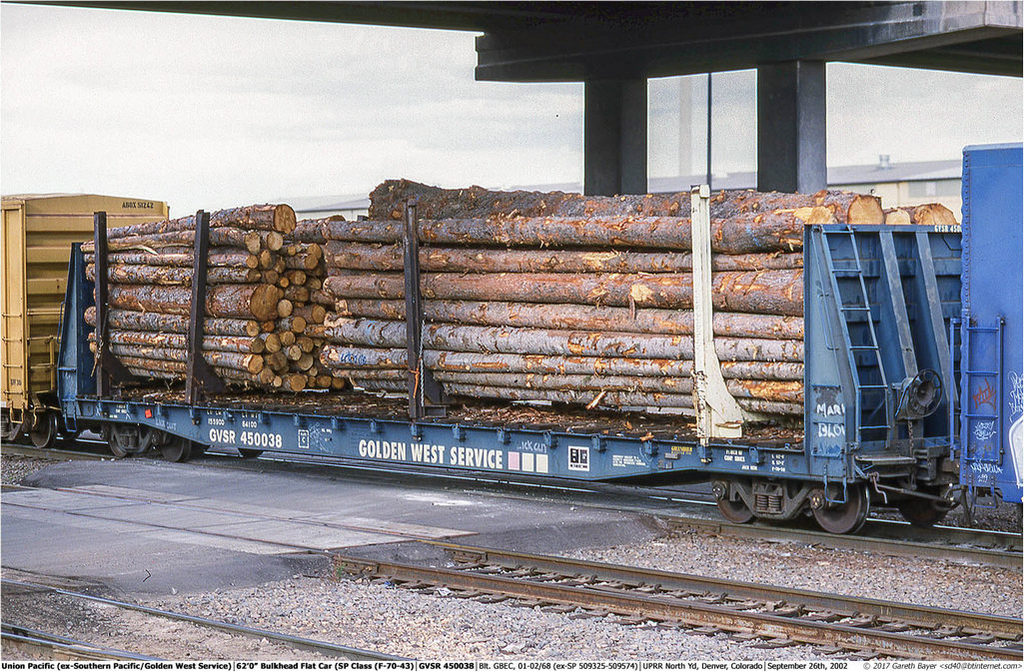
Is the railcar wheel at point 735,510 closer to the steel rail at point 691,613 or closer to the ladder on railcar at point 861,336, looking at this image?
the ladder on railcar at point 861,336

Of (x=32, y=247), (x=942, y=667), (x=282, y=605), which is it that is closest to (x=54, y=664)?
(x=282, y=605)

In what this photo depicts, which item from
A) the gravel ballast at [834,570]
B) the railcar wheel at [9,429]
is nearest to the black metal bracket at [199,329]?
the railcar wheel at [9,429]

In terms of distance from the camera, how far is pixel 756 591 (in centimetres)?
963

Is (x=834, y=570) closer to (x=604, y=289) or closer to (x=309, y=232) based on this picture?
(x=604, y=289)

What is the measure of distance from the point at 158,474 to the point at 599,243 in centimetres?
685

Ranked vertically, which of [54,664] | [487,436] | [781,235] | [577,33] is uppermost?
[577,33]

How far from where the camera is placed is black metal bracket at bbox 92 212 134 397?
18219 millimetres

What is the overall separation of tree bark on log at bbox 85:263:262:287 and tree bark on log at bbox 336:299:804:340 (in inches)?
54.9

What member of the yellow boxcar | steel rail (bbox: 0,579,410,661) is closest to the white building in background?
the yellow boxcar

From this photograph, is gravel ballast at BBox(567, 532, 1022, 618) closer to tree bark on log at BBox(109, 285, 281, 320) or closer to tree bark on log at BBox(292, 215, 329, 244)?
tree bark on log at BBox(109, 285, 281, 320)

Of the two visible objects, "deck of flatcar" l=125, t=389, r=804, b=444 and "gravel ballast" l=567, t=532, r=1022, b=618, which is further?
"deck of flatcar" l=125, t=389, r=804, b=444

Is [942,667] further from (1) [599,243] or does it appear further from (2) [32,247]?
(2) [32,247]

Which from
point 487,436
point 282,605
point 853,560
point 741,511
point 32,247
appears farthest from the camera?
point 32,247

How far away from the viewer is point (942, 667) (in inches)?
306
